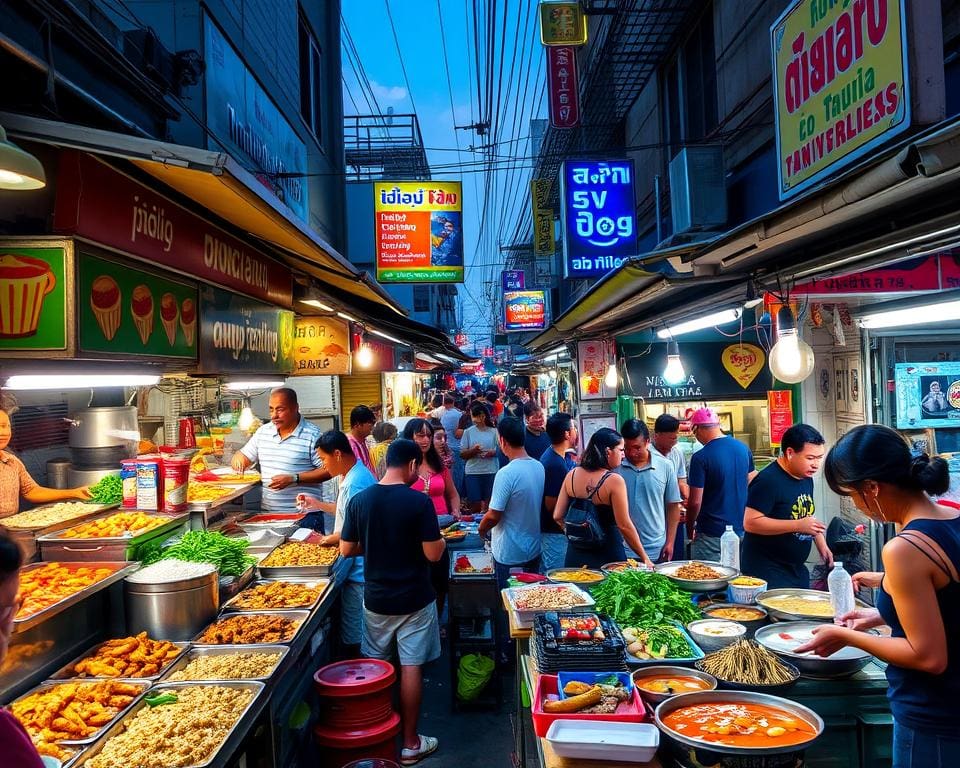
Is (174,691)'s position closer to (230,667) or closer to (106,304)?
(230,667)

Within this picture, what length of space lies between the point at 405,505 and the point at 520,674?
58.0 inches

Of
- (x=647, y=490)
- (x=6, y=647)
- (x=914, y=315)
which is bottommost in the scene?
(x=647, y=490)

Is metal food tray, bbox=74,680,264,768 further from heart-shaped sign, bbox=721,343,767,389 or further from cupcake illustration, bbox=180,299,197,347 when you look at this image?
heart-shaped sign, bbox=721,343,767,389

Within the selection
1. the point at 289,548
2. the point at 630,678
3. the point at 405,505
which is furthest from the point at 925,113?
the point at 289,548

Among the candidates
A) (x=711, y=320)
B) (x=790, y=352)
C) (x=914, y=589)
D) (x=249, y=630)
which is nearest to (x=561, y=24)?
(x=711, y=320)

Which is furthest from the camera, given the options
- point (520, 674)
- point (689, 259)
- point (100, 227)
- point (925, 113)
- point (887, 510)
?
point (689, 259)

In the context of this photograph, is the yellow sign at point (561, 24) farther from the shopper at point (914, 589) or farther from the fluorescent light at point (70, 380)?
the shopper at point (914, 589)

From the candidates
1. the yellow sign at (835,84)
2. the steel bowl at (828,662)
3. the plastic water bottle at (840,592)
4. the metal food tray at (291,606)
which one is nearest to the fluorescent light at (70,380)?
the metal food tray at (291,606)

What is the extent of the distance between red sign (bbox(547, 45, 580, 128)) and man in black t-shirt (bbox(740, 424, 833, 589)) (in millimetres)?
9851

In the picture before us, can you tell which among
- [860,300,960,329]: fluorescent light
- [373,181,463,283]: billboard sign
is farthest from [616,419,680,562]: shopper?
[373,181,463,283]: billboard sign

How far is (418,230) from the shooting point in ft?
40.0

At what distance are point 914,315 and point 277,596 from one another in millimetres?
6469

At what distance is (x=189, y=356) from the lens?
4617 millimetres

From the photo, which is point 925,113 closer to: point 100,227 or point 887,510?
point 887,510
